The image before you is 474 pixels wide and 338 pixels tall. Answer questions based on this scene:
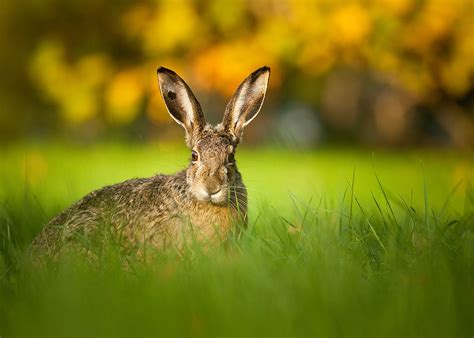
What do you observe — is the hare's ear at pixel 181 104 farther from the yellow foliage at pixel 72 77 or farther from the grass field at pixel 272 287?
the yellow foliage at pixel 72 77

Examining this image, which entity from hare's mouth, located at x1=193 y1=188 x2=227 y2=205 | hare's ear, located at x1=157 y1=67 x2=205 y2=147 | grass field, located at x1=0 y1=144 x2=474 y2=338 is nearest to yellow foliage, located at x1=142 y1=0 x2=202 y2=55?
hare's ear, located at x1=157 y1=67 x2=205 y2=147

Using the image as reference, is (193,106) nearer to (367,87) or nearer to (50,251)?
(50,251)

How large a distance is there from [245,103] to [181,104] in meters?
0.45

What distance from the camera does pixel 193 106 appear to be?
202 inches

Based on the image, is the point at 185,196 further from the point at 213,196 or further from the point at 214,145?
the point at 214,145

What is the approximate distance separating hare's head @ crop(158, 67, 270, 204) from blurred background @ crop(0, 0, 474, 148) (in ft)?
35.4

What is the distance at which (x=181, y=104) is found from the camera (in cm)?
519

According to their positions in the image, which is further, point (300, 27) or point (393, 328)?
point (300, 27)

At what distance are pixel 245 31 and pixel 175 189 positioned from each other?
14182mm

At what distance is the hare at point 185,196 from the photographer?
4781 millimetres

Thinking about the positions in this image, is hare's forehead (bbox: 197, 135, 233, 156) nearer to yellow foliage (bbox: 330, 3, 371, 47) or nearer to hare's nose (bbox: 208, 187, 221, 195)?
hare's nose (bbox: 208, 187, 221, 195)

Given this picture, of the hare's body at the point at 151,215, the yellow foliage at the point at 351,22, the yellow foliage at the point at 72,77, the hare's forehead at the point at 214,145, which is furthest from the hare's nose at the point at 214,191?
the yellow foliage at the point at 72,77

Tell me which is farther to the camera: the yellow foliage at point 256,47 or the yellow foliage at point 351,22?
the yellow foliage at point 256,47

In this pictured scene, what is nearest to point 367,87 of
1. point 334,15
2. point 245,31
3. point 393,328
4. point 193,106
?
point 245,31
